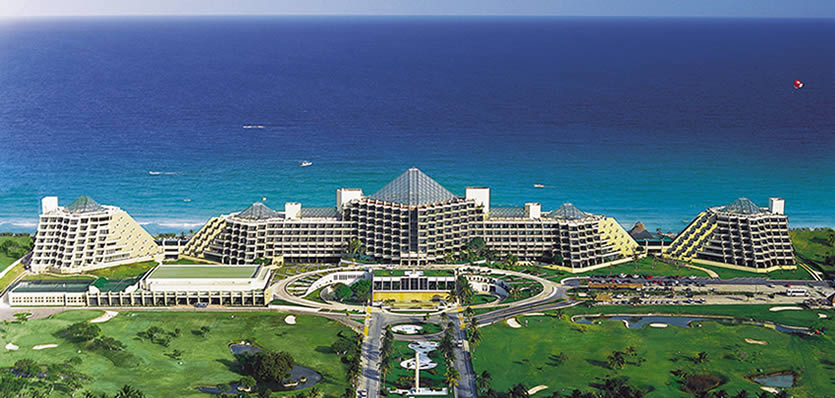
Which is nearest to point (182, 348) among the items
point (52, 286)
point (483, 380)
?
point (52, 286)

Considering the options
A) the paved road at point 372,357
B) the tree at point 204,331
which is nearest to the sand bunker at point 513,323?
the paved road at point 372,357

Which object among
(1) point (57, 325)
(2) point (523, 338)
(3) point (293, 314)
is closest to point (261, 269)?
(3) point (293, 314)

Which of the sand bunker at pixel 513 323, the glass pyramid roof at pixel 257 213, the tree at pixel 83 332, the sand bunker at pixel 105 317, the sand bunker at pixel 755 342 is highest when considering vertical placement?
the glass pyramid roof at pixel 257 213

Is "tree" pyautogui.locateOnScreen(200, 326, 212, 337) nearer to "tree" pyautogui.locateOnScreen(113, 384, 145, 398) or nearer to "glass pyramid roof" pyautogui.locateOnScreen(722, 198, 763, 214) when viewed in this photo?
"tree" pyautogui.locateOnScreen(113, 384, 145, 398)

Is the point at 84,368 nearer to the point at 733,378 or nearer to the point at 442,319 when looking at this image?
the point at 442,319

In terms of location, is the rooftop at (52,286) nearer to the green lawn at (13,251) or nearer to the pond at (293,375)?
the green lawn at (13,251)
